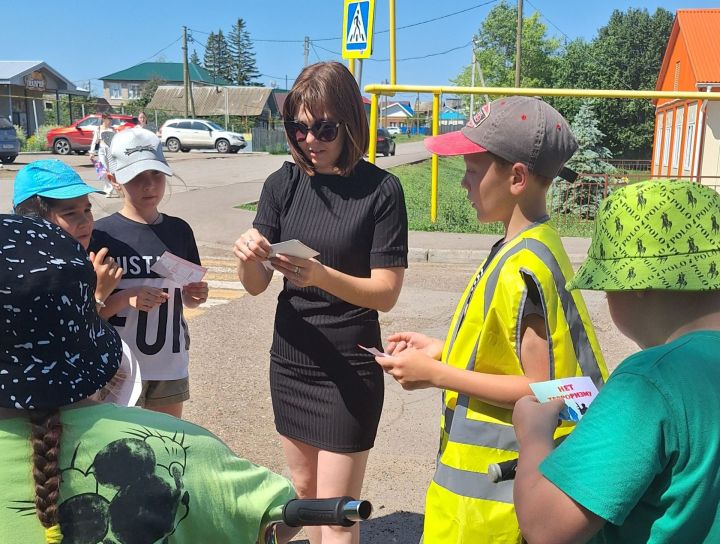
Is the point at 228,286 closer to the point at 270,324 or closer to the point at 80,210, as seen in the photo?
the point at 270,324

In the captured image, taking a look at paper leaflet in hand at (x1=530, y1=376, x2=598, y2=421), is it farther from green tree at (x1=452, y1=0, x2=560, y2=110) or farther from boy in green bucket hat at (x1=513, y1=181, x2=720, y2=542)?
green tree at (x1=452, y1=0, x2=560, y2=110)

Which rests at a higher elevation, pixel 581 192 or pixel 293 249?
pixel 293 249

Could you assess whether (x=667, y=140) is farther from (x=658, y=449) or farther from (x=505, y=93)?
(x=658, y=449)

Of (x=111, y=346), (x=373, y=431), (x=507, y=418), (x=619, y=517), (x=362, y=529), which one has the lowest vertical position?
(x=362, y=529)

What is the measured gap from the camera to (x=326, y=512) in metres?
1.36

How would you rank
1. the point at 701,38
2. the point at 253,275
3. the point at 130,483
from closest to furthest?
the point at 130,483
the point at 253,275
the point at 701,38

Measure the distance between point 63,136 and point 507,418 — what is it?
1277 inches

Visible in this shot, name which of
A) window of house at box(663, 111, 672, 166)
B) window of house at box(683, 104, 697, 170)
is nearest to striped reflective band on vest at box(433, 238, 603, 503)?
window of house at box(683, 104, 697, 170)

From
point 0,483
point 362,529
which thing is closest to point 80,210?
point 0,483

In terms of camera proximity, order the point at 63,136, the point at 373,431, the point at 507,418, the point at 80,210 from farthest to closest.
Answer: the point at 63,136, the point at 80,210, the point at 373,431, the point at 507,418

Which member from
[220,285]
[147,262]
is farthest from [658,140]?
[147,262]

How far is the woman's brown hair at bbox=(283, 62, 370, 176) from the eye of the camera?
2525mm

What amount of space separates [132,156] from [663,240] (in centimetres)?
231

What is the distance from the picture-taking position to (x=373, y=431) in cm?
260
